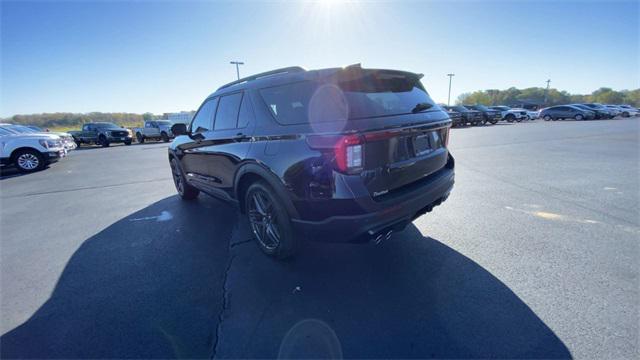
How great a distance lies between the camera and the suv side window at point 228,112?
335cm

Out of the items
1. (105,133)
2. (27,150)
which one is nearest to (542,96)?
(105,133)

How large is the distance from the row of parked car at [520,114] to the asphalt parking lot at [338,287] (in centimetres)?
2117

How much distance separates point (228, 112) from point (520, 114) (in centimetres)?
3490

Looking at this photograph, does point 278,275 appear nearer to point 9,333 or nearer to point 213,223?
point 213,223

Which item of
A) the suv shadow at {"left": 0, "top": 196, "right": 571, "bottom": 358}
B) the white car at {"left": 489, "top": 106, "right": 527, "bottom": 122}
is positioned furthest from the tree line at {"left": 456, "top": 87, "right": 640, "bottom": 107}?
the suv shadow at {"left": 0, "top": 196, "right": 571, "bottom": 358}

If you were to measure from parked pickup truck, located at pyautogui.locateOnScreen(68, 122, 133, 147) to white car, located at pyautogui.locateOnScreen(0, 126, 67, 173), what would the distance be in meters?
13.2

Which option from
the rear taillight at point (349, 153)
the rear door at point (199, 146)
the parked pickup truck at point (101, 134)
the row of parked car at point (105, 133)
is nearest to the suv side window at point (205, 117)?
the rear door at point (199, 146)

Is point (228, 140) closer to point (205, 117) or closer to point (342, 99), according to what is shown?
point (205, 117)

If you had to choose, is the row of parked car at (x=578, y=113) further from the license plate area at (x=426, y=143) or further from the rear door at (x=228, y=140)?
the rear door at (x=228, y=140)

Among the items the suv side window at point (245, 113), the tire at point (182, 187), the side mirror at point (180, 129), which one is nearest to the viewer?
the suv side window at point (245, 113)

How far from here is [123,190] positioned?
6.49 m

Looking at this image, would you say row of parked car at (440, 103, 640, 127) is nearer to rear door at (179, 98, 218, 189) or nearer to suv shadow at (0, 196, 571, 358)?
rear door at (179, 98, 218, 189)

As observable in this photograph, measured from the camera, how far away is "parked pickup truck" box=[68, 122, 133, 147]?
21.9 meters

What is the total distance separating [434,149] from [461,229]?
54.2 inches
